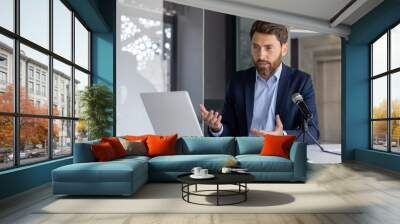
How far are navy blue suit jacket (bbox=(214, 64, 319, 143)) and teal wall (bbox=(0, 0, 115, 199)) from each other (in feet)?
8.27

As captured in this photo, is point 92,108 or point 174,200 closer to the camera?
point 174,200

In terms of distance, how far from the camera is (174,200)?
446cm

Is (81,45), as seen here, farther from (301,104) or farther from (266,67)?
(301,104)

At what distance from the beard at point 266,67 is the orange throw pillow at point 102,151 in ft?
13.3

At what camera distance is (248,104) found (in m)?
8.40

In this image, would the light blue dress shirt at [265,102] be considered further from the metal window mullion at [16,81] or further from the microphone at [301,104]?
the metal window mullion at [16,81]

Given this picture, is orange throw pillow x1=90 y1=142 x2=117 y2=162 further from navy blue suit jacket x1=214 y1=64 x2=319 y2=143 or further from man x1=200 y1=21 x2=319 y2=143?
navy blue suit jacket x1=214 y1=64 x2=319 y2=143

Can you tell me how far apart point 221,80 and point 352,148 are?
11.8 ft

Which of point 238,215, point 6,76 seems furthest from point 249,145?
point 6,76

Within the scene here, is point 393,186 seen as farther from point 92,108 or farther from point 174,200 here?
point 92,108

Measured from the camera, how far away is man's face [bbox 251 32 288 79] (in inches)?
329

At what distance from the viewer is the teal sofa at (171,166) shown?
4.59 meters

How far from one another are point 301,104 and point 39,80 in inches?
205

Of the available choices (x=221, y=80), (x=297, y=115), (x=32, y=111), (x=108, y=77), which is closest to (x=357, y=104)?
(x=297, y=115)
